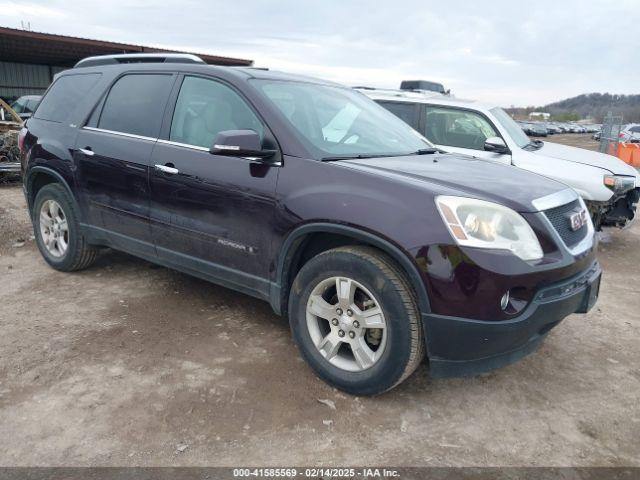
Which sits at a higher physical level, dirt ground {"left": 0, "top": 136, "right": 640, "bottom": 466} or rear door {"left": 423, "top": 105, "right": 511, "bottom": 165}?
rear door {"left": 423, "top": 105, "right": 511, "bottom": 165}

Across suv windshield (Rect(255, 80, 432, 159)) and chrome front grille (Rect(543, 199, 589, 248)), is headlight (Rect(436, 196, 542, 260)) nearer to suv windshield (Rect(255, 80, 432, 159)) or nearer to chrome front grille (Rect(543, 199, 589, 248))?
chrome front grille (Rect(543, 199, 589, 248))

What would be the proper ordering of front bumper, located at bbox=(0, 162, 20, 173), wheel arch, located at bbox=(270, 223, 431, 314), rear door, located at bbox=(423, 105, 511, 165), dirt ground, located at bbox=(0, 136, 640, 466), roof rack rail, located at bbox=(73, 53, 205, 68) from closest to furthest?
1. dirt ground, located at bbox=(0, 136, 640, 466)
2. wheel arch, located at bbox=(270, 223, 431, 314)
3. roof rack rail, located at bbox=(73, 53, 205, 68)
4. rear door, located at bbox=(423, 105, 511, 165)
5. front bumper, located at bbox=(0, 162, 20, 173)

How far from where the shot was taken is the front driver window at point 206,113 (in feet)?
11.2

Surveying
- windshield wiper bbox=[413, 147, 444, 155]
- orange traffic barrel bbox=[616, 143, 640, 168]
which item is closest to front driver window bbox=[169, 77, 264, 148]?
windshield wiper bbox=[413, 147, 444, 155]

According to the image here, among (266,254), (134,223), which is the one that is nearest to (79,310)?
(134,223)

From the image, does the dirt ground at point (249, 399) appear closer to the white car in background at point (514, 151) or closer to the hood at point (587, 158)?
the white car in background at point (514, 151)

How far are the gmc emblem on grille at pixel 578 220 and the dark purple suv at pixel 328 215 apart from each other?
0.02 meters

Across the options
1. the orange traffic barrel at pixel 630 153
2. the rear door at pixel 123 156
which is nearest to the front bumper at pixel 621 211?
the rear door at pixel 123 156

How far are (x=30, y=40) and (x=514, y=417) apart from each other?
70.2 feet

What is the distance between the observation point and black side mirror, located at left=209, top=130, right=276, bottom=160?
9.92ft

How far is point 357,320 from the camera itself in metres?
2.83

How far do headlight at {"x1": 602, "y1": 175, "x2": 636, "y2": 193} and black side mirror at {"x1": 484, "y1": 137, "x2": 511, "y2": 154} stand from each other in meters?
1.15

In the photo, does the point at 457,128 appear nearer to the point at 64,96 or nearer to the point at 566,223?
the point at 566,223

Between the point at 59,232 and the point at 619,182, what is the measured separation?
20.1 ft
